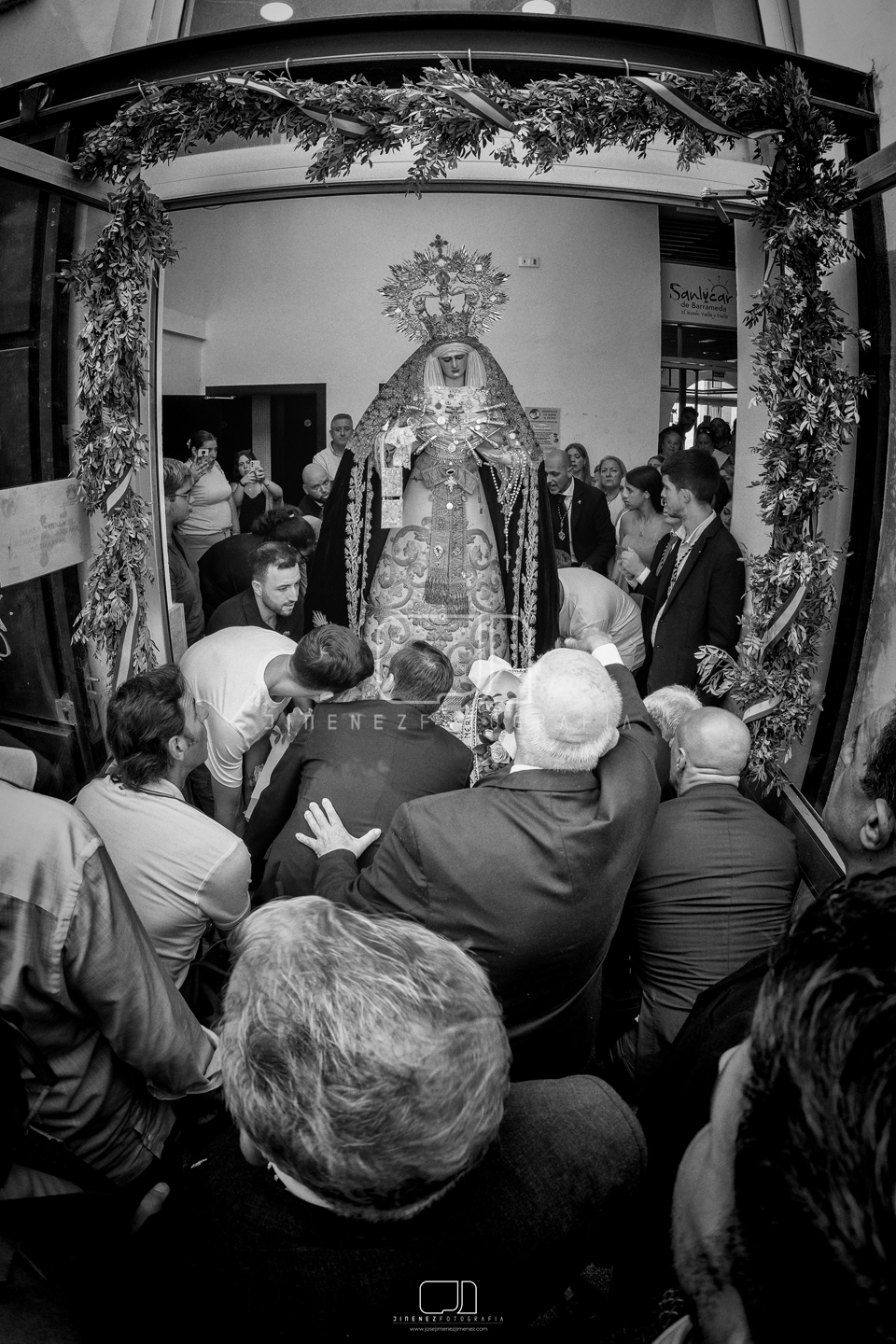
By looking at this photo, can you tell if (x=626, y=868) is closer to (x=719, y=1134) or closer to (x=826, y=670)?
(x=719, y=1134)

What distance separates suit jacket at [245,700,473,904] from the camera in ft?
8.23

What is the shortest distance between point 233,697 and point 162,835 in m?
1.39

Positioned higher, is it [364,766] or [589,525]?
[589,525]

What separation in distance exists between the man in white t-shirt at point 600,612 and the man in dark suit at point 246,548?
1.23 metres

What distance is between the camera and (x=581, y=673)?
2.00 meters

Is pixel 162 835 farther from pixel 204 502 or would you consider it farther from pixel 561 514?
pixel 561 514

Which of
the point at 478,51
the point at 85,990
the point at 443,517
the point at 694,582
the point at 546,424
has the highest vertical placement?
the point at 478,51

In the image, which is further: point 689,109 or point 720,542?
point 720,542

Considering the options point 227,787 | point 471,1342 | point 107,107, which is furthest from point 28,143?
point 471,1342

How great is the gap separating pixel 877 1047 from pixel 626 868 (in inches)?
53.8

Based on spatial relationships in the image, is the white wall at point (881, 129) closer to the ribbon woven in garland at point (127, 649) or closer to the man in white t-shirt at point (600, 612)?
the man in white t-shirt at point (600, 612)

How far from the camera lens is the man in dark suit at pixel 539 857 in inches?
73.9

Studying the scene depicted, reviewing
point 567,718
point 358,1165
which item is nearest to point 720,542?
point 567,718

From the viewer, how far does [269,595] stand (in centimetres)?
404
